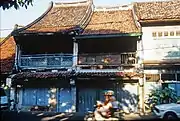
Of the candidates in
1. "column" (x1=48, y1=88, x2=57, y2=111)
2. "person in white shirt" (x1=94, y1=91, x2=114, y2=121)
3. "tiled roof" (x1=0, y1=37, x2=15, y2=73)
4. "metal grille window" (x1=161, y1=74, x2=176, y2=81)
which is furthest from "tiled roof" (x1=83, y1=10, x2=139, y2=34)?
"person in white shirt" (x1=94, y1=91, x2=114, y2=121)

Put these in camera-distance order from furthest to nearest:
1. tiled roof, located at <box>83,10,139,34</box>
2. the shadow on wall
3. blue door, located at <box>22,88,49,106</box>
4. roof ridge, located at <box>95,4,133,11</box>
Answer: roof ridge, located at <box>95,4,133,11</box>, blue door, located at <box>22,88,49,106</box>, tiled roof, located at <box>83,10,139,34</box>, the shadow on wall

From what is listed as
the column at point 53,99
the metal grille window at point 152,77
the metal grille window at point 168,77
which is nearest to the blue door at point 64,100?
the column at point 53,99

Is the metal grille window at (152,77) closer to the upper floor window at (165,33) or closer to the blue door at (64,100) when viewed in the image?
the upper floor window at (165,33)

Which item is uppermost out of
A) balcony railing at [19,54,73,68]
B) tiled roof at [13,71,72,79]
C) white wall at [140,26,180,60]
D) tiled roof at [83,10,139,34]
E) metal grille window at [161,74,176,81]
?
tiled roof at [83,10,139,34]

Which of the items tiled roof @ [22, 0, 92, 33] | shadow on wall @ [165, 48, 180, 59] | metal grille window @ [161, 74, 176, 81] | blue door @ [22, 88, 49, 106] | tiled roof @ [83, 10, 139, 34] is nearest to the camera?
metal grille window @ [161, 74, 176, 81]

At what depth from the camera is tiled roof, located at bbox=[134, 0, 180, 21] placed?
828 inches

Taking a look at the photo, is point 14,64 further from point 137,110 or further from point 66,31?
point 137,110

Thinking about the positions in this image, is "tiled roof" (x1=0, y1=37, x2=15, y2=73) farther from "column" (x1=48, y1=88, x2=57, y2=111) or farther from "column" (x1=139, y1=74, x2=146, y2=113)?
"column" (x1=139, y1=74, x2=146, y2=113)

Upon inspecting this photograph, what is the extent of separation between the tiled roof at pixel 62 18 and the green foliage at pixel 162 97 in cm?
715

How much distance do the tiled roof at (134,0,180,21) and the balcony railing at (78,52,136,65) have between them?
2.74m

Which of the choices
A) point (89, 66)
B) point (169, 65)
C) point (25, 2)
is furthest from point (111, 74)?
point (25, 2)

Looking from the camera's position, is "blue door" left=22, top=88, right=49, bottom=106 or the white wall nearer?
the white wall

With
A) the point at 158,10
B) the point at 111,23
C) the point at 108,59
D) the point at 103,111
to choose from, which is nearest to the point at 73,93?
the point at 108,59

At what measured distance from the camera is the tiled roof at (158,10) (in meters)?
21.0
